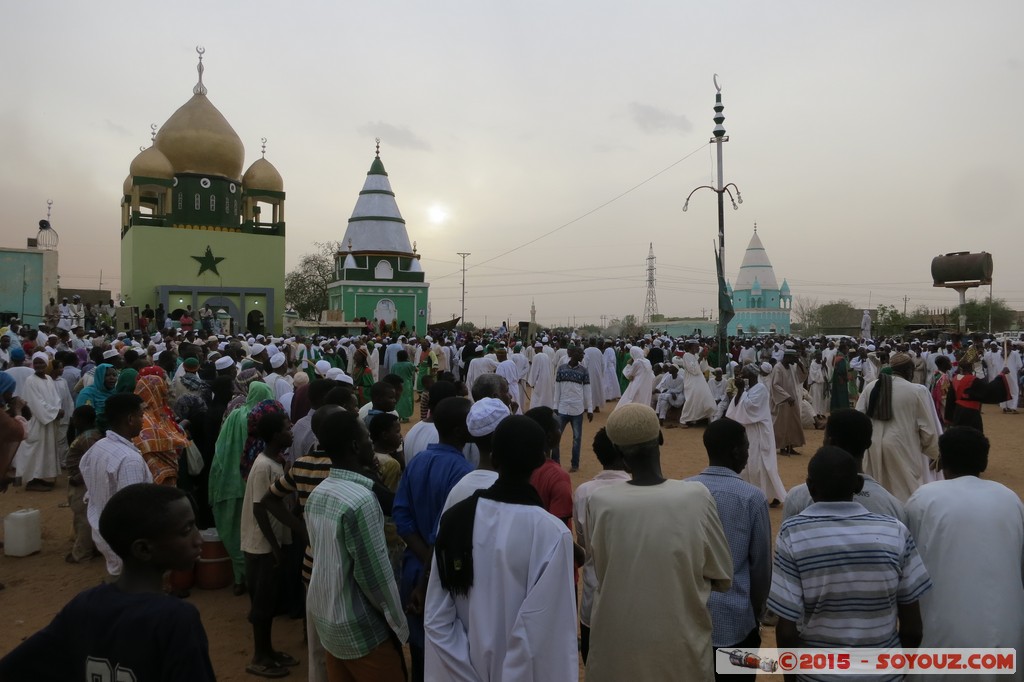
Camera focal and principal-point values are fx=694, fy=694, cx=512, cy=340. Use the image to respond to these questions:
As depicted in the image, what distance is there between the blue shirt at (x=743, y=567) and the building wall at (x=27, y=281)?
28734mm

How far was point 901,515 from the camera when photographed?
3055mm

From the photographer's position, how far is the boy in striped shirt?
95.8 inches

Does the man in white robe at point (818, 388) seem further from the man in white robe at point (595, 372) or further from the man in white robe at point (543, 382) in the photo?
the man in white robe at point (543, 382)

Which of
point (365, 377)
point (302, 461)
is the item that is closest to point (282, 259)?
point (365, 377)

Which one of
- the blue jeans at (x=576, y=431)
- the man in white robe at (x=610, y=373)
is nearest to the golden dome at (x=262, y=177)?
the man in white robe at (x=610, y=373)

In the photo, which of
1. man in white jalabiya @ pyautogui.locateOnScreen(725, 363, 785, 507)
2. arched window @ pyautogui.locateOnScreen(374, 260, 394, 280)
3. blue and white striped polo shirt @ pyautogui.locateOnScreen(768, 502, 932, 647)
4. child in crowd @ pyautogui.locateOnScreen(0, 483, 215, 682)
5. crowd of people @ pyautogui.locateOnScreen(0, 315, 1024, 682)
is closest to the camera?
child in crowd @ pyautogui.locateOnScreen(0, 483, 215, 682)

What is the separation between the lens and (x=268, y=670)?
4.24m

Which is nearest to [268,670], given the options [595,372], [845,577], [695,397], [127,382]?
[127,382]

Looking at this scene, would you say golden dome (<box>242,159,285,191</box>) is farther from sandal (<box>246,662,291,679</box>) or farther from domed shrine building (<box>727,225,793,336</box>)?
domed shrine building (<box>727,225,793,336</box>)

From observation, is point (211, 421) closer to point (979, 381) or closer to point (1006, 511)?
point (1006, 511)

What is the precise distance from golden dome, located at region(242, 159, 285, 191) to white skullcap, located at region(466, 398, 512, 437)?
1401 inches

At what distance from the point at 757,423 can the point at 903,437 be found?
220cm

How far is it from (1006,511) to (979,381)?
613 centimetres

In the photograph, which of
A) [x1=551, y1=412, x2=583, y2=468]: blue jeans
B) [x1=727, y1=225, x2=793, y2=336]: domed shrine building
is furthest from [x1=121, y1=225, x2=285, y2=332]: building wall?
[x1=727, y1=225, x2=793, y2=336]: domed shrine building
